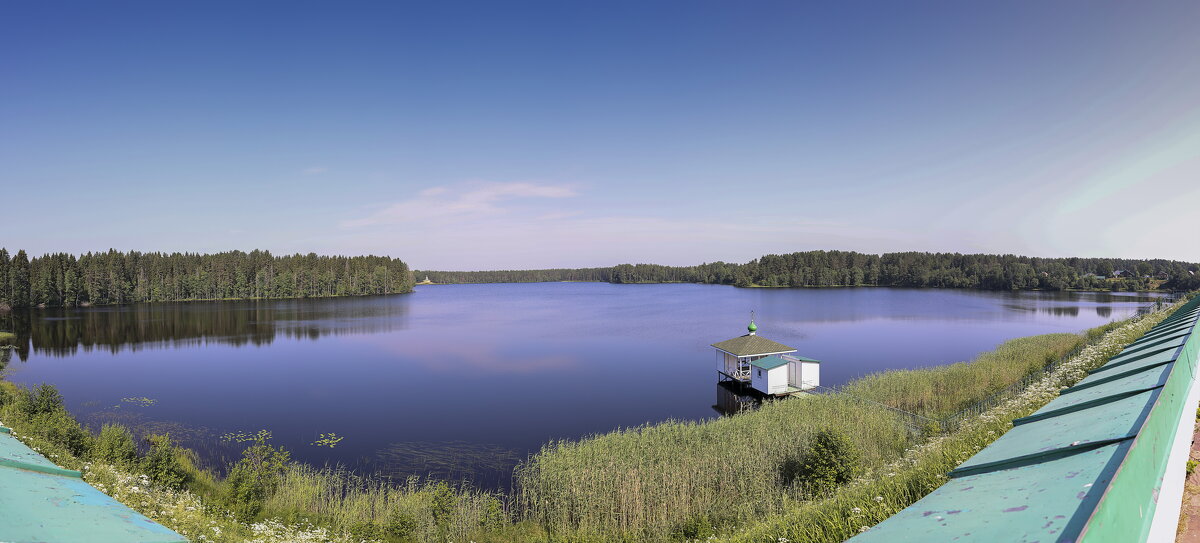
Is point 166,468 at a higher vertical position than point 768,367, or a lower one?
lower

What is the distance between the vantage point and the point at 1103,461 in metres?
2.11

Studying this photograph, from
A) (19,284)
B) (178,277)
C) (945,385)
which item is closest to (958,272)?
(945,385)

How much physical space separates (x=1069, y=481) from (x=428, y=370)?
120 feet

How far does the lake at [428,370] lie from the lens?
21625 millimetres

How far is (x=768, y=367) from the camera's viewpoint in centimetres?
2419

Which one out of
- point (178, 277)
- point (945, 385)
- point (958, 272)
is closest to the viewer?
point (945, 385)

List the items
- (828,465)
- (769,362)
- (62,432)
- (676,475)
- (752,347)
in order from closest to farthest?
1. (828,465)
2. (676,475)
3. (62,432)
4. (769,362)
5. (752,347)

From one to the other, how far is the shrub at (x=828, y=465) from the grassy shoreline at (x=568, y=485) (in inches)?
4.4

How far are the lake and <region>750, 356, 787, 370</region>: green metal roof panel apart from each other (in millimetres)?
3313

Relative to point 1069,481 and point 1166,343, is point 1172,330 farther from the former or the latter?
point 1069,481

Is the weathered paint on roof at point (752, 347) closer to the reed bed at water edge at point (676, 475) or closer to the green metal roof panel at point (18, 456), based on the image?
the reed bed at water edge at point (676, 475)

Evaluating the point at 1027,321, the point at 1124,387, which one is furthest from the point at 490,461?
the point at 1027,321

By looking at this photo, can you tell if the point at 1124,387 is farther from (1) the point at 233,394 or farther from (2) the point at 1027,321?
(2) the point at 1027,321

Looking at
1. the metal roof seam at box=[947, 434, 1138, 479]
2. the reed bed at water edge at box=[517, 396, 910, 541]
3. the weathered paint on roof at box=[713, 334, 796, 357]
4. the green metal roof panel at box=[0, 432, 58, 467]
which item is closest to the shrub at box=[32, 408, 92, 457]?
the green metal roof panel at box=[0, 432, 58, 467]
